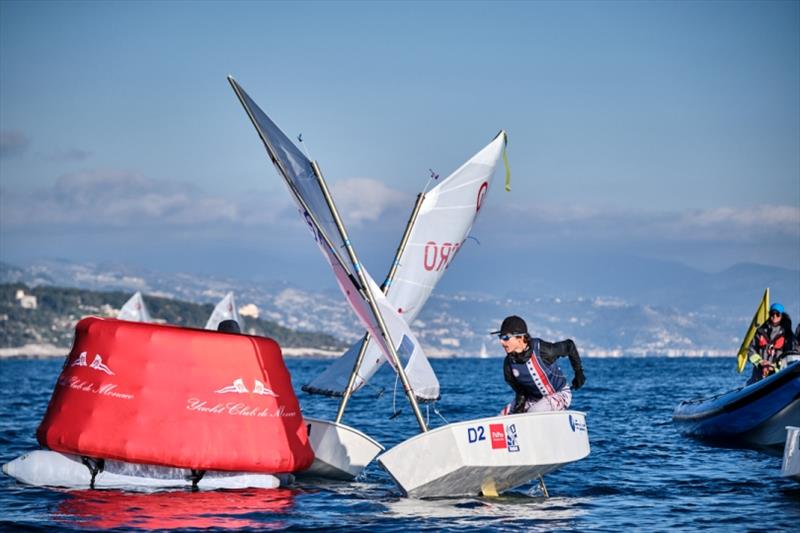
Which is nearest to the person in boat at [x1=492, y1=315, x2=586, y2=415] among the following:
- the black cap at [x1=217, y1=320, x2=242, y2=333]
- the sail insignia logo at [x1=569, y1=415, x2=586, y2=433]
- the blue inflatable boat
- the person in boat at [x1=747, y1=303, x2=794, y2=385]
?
the sail insignia logo at [x1=569, y1=415, x2=586, y2=433]

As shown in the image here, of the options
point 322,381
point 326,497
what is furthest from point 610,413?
point 326,497

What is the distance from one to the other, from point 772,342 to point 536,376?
10.3 metres

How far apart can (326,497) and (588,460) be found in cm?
660

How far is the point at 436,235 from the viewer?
20.8m

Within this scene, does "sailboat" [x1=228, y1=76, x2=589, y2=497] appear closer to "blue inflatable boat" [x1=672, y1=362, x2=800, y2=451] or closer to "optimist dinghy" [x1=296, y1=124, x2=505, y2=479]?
"optimist dinghy" [x1=296, y1=124, x2=505, y2=479]

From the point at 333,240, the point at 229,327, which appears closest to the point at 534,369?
the point at 333,240

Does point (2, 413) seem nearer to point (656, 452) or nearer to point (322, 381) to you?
point (322, 381)

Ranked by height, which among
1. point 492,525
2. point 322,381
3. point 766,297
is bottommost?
point 492,525

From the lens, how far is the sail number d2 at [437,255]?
68.2ft

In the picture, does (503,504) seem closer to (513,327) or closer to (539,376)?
(539,376)

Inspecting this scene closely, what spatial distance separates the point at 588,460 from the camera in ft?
67.9

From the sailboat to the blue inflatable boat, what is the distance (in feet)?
24.3

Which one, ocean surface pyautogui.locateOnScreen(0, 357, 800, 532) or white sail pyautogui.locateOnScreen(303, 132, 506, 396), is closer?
ocean surface pyautogui.locateOnScreen(0, 357, 800, 532)

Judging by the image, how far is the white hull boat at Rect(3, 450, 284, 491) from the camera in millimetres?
15008
